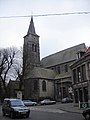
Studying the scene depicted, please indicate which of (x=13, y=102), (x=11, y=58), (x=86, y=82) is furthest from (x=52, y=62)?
(x=13, y=102)

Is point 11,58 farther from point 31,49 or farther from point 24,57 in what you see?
point 31,49

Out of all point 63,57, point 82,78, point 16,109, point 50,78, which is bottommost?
point 16,109

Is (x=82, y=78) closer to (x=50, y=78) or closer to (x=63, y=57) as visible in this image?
(x=50, y=78)

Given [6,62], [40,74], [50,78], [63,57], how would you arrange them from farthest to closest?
[63,57], [50,78], [40,74], [6,62]

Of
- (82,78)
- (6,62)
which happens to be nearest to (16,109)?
(82,78)

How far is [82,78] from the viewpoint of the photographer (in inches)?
1257

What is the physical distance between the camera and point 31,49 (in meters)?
71.6

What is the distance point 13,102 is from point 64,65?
47996mm

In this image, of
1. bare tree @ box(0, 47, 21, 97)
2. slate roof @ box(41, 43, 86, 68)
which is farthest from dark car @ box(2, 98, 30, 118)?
slate roof @ box(41, 43, 86, 68)

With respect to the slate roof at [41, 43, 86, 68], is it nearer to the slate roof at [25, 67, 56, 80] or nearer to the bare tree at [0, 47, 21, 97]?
the slate roof at [25, 67, 56, 80]

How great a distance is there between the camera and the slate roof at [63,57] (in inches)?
2496

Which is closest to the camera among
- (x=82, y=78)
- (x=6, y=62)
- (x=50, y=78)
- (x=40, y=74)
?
(x=82, y=78)

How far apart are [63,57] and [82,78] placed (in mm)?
36766

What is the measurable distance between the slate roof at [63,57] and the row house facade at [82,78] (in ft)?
89.0
